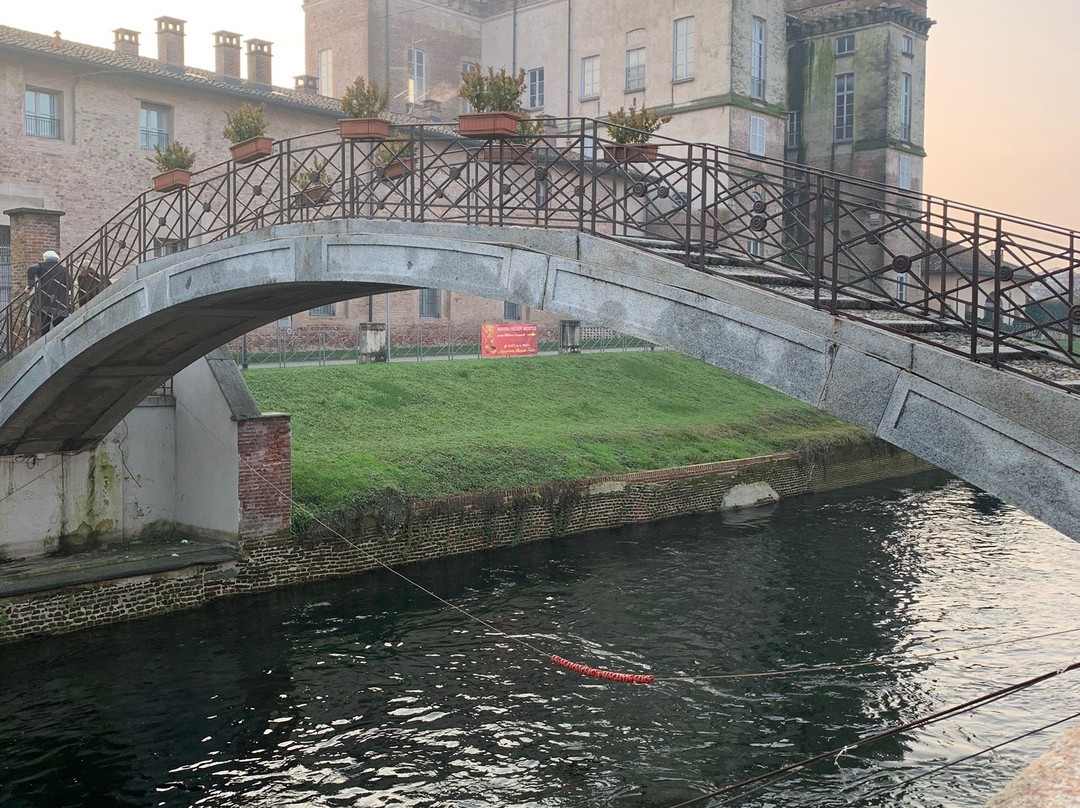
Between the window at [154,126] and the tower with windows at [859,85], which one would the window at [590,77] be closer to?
the tower with windows at [859,85]

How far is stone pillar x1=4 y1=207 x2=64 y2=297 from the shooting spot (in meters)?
17.0

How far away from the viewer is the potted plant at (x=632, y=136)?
361 inches

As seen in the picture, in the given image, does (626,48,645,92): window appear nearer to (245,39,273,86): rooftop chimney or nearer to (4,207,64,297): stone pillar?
(245,39,273,86): rooftop chimney

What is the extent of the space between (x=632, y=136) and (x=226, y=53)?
24.7 m

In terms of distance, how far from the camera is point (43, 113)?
26.0 m

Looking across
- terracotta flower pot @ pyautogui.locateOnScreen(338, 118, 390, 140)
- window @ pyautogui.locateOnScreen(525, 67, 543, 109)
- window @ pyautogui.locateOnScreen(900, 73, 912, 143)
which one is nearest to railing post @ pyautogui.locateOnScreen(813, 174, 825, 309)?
terracotta flower pot @ pyautogui.locateOnScreen(338, 118, 390, 140)

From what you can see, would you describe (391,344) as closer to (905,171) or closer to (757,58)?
(757,58)

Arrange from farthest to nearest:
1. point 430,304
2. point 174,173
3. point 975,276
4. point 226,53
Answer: point 430,304 → point 226,53 → point 174,173 → point 975,276

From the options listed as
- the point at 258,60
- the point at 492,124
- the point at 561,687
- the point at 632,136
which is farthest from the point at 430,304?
the point at 492,124

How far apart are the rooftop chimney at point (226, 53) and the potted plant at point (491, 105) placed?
24127mm

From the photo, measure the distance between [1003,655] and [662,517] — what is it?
885cm

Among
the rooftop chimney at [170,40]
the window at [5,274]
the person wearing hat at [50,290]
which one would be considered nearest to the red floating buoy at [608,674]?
the person wearing hat at [50,290]

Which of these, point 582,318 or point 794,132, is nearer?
point 582,318

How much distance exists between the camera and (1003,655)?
12773 millimetres
